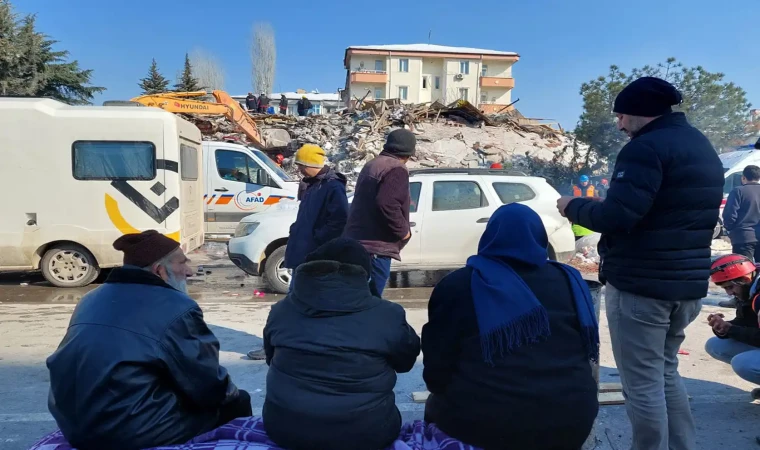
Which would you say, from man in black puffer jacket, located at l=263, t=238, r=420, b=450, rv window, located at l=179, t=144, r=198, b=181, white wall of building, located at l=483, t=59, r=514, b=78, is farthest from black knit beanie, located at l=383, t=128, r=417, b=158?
white wall of building, located at l=483, t=59, r=514, b=78

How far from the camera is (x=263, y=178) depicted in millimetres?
11625

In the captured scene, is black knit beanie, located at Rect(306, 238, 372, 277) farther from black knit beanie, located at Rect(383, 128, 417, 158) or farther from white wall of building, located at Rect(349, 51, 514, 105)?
white wall of building, located at Rect(349, 51, 514, 105)

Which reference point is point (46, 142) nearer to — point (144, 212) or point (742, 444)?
point (144, 212)

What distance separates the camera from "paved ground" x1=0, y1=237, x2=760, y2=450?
11.4ft

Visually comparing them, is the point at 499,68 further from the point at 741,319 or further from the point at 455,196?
→ the point at 741,319

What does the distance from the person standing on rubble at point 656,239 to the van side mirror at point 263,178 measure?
949cm

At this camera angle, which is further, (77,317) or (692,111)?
(692,111)

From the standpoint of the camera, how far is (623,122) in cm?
283

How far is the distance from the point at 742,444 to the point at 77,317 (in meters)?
3.72

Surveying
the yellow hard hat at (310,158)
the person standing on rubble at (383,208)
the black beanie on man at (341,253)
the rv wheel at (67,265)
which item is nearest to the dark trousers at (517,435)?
the black beanie on man at (341,253)

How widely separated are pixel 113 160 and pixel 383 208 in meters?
5.82

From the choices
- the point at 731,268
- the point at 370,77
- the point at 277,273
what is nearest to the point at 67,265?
the point at 277,273

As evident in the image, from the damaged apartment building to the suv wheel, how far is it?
53.6 meters

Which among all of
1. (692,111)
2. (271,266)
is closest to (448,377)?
(271,266)
